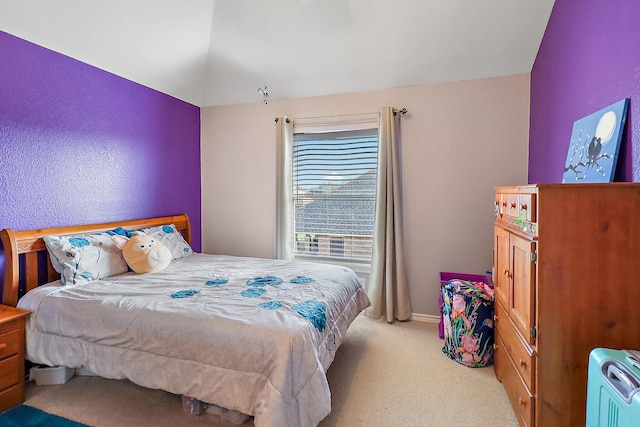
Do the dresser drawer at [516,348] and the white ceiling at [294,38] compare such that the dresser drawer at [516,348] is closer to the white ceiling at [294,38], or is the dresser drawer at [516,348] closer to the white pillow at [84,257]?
the white ceiling at [294,38]

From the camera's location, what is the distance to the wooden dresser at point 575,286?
129cm

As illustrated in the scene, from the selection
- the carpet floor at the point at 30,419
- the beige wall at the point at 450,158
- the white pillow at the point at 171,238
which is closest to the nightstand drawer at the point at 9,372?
the carpet floor at the point at 30,419

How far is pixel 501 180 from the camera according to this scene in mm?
3016

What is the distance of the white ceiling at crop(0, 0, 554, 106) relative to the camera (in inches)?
96.0

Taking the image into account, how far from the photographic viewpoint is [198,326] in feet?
5.40

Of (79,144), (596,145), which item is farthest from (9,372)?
(596,145)

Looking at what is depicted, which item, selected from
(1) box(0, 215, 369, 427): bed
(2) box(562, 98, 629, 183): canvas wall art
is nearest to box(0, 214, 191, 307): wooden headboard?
(1) box(0, 215, 369, 427): bed

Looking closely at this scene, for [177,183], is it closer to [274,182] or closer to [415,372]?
[274,182]

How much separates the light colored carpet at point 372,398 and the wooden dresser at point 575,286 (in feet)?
1.70

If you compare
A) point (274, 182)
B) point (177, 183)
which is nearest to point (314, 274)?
point (274, 182)

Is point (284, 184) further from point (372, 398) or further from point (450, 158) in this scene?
point (372, 398)

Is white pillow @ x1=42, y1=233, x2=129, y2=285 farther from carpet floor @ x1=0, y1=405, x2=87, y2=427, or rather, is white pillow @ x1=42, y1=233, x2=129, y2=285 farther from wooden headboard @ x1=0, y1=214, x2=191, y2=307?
carpet floor @ x1=0, y1=405, x2=87, y2=427

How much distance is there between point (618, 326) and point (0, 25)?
391 cm

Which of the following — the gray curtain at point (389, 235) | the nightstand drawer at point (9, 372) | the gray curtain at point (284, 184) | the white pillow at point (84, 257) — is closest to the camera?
the nightstand drawer at point (9, 372)
